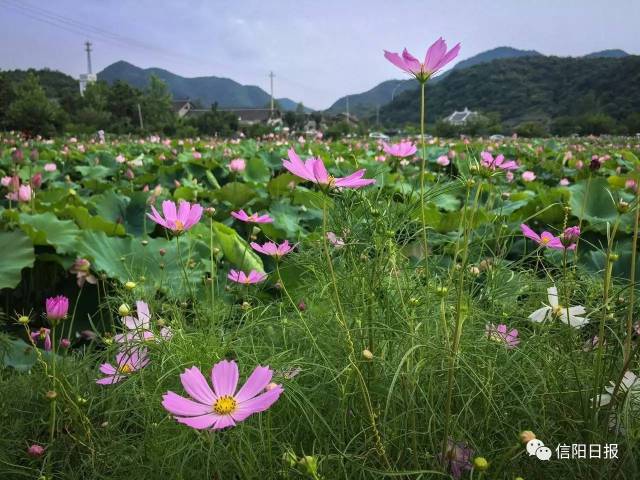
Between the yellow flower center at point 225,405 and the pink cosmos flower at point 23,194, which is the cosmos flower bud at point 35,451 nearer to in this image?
the yellow flower center at point 225,405

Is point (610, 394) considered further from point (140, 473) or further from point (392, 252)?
point (140, 473)

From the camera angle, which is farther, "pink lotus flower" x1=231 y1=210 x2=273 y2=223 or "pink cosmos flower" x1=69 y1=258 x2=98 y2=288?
"pink cosmos flower" x1=69 y1=258 x2=98 y2=288

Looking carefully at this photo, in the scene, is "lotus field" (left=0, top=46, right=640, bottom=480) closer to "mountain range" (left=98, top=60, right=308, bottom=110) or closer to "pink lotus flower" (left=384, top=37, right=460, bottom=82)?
"pink lotus flower" (left=384, top=37, right=460, bottom=82)

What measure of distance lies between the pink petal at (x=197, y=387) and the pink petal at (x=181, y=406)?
11 mm

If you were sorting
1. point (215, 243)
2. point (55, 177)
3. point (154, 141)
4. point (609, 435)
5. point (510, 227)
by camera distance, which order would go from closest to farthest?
1. point (609, 435)
2. point (215, 243)
3. point (510, 227)
4. point (55, 177)
5. point (154, 141)

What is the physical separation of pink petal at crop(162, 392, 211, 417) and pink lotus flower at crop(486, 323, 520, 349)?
0.42m

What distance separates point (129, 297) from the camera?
120cm

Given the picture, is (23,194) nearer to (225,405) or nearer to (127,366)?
(127,366)

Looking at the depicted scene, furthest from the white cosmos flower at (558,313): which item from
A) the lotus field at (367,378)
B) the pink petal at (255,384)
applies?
the pink petal at (255,384)

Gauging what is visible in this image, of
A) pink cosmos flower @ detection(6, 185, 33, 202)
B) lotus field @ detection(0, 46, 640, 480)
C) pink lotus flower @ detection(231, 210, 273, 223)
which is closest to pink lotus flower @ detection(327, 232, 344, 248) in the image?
lotus field @ detection(0, 46, 640, 480)

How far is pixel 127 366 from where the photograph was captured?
85cm

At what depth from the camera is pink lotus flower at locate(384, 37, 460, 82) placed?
0.65m

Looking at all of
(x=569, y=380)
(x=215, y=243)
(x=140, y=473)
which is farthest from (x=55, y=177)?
(x=569, y=380)

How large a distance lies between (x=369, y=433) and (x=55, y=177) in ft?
13.2
